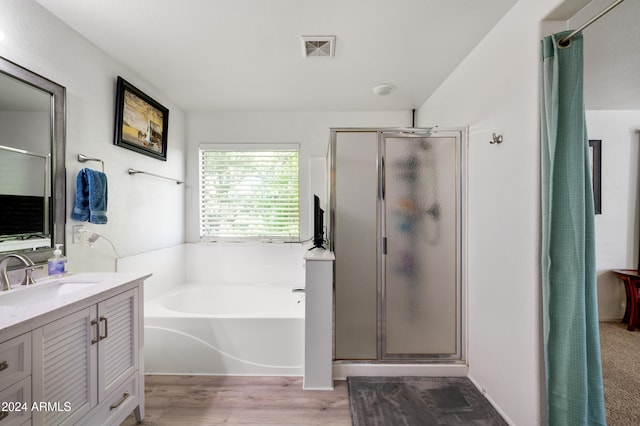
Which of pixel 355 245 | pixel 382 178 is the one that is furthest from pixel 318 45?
pixel 355 245

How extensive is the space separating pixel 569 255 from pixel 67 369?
7.59ft

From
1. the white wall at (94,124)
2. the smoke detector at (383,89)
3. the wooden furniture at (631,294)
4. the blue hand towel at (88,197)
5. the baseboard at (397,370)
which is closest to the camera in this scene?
the white wall at (94,124)

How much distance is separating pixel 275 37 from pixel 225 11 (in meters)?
0.34

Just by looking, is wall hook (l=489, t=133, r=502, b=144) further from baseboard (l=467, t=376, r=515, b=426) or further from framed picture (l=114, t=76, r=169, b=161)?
framed picture (l=114, t=76, r=169, b=161)

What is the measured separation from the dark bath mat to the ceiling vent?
245cm

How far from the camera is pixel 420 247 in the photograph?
80.7 inches

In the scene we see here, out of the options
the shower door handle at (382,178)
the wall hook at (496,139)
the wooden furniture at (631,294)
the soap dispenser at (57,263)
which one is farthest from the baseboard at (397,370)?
the wooden furniture at (631,294)

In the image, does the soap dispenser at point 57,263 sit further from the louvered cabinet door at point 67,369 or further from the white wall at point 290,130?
the white wall at point 290,130

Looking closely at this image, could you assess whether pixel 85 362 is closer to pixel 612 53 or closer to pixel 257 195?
pixel 257 195

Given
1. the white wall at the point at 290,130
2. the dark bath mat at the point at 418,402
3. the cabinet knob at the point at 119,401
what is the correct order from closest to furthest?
the cabinet knob at the point at 119,401
the dark bath mat at the point at 418,402
the white wall at the point at 290,130

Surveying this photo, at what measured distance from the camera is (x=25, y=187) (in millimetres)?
1461

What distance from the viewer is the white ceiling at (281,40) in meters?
1.52

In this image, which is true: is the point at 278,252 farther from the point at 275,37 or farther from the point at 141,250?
the point at 275,37

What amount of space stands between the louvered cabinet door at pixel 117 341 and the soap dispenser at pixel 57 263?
1.49 feet
